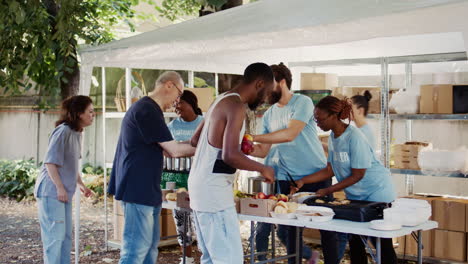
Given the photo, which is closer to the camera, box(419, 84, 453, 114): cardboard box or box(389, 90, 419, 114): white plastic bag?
box(419, 84, 453, 114): cardboard box

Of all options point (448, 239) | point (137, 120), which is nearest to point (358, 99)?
point (448, 239)

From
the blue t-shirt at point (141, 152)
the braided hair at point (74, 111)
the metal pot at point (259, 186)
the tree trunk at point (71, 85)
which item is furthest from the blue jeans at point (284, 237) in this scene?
the tree trunk at point (71, 85)

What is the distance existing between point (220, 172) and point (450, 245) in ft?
11.7

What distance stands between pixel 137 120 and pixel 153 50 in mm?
1531

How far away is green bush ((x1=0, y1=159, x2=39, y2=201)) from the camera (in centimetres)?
1273

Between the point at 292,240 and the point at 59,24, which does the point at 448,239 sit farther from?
the point at 59,24

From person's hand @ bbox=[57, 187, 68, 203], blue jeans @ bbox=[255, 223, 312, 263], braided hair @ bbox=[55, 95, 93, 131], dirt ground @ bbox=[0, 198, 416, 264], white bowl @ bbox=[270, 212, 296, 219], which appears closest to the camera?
white bowl @ bbox=[270, 212, 296, 219]

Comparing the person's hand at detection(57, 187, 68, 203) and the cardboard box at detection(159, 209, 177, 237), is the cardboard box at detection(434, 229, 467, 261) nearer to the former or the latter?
the cardboard box at detection(159, 209, 177, 237)

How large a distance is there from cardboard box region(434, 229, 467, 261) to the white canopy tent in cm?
217

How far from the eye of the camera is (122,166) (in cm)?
502

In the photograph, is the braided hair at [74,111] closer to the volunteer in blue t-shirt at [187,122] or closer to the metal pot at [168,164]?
the metal pot at [168,164]

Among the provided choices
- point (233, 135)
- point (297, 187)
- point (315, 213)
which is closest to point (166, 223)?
point (297, 187)

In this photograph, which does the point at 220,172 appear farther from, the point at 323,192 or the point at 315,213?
the point at 323,192

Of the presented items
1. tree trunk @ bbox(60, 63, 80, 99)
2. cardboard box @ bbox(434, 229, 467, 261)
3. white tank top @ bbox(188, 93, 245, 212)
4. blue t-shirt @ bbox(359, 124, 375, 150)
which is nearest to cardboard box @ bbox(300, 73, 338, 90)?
blue t-shirt @ bbox(359, 124, 375, 150)
